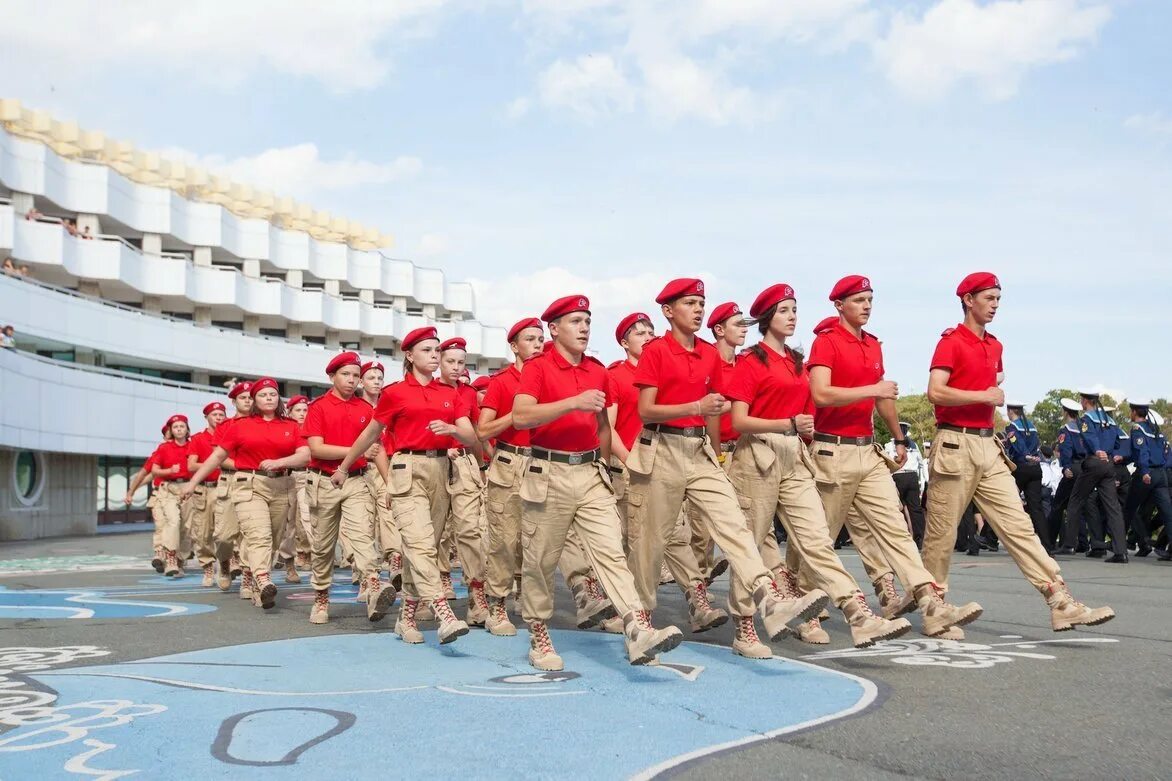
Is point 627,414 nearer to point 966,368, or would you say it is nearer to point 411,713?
point 966,368

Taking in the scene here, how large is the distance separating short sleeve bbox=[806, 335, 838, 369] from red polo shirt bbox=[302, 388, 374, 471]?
4.00 meters

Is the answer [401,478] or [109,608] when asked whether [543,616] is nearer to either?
[401,478]

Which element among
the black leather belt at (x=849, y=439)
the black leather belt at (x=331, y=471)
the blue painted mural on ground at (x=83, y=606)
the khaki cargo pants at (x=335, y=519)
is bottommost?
the blue painted mural on ground at (x=83, y=606)

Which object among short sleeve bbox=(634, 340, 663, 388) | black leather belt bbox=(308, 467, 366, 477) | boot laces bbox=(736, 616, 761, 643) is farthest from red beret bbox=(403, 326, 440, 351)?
boot laces bbox=(736, 616, 761, 643)

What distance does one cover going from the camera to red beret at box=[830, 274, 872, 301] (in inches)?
318

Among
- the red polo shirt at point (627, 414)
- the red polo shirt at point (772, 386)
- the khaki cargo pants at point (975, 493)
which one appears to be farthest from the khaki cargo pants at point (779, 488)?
the red polo shirt at point (627, 414)

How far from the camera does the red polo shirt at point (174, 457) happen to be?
1616 centimetres

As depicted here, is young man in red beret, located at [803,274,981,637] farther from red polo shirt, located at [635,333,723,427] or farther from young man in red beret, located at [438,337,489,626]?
young man in red beret, located at [438,337,489,626]

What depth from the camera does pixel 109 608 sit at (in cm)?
1131

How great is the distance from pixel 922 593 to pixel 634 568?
1.82 meters

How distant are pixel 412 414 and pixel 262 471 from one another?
10.6 ft

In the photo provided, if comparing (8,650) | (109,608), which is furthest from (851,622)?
(109,608)

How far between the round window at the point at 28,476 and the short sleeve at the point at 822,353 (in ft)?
98.0

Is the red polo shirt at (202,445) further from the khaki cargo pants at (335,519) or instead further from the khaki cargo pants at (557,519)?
the khaki cargo pants at (557,519)
